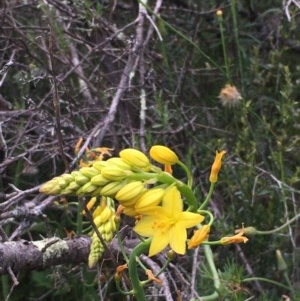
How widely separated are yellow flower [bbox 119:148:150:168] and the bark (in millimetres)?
532

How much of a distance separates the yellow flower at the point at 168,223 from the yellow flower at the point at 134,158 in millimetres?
67

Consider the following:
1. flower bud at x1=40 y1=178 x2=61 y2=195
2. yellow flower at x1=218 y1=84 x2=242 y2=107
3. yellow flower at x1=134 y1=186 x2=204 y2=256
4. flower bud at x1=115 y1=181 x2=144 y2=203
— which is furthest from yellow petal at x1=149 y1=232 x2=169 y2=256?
yellow flower at x1=218 y1=84 x2=242 y2=107

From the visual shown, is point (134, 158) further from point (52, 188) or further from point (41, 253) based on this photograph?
point (41, 253)

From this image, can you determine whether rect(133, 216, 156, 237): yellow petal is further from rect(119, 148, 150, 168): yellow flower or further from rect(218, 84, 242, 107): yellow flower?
rect(218, 84, 242, 107): yellow flower

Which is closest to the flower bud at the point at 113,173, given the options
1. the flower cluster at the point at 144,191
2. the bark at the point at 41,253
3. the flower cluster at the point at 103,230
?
the flower cluster at the point at 144,191

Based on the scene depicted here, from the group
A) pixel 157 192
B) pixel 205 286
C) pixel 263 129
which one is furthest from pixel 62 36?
pixel 157 192

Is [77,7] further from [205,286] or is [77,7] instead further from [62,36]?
[205,286]

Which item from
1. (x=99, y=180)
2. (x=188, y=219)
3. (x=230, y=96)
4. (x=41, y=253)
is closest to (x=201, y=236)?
(x=188, y=219)

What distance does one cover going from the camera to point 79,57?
Result: 117 inches

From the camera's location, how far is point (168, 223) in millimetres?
1342

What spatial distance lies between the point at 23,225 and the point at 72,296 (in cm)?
79

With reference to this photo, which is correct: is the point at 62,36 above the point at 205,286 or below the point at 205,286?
above

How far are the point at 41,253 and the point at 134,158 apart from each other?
648 millimetres

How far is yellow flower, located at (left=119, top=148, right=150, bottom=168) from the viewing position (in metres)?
1.30
